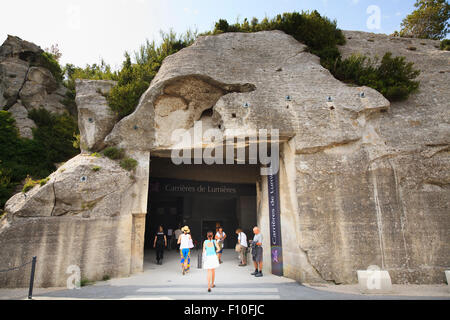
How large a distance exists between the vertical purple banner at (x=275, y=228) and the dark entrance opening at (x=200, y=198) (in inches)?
131

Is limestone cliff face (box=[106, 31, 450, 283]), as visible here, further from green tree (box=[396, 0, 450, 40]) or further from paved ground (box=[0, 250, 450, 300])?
green tree (box=[396, 0, 450, 40])

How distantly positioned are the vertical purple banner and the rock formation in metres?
0.26

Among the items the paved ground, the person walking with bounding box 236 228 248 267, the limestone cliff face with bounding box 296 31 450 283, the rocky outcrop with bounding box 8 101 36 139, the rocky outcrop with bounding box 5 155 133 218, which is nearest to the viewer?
the paved ground

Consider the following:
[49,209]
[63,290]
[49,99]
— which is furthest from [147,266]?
[49,99]

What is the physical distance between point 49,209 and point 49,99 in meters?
13.2

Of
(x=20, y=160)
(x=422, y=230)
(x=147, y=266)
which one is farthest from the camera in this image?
(x=20, y=160)

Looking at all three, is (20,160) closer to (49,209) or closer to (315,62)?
(49,209)

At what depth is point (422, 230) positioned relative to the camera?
773 centimetres

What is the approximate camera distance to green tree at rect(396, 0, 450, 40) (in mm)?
20250

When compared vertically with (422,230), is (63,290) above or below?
below

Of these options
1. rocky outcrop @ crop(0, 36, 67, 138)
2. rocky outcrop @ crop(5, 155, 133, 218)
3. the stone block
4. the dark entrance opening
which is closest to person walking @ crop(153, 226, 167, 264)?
rocky outcrop @ crop(5, 155, 133, 218)

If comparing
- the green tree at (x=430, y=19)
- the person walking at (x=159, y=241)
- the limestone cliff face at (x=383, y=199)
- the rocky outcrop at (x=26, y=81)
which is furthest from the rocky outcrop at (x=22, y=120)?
the green tree at (x=430, y=19)

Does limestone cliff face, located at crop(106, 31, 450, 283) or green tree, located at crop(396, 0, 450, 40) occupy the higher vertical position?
green tree, located at crop(396, 0, 450, 40)

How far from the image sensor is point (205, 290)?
21.7 ft
